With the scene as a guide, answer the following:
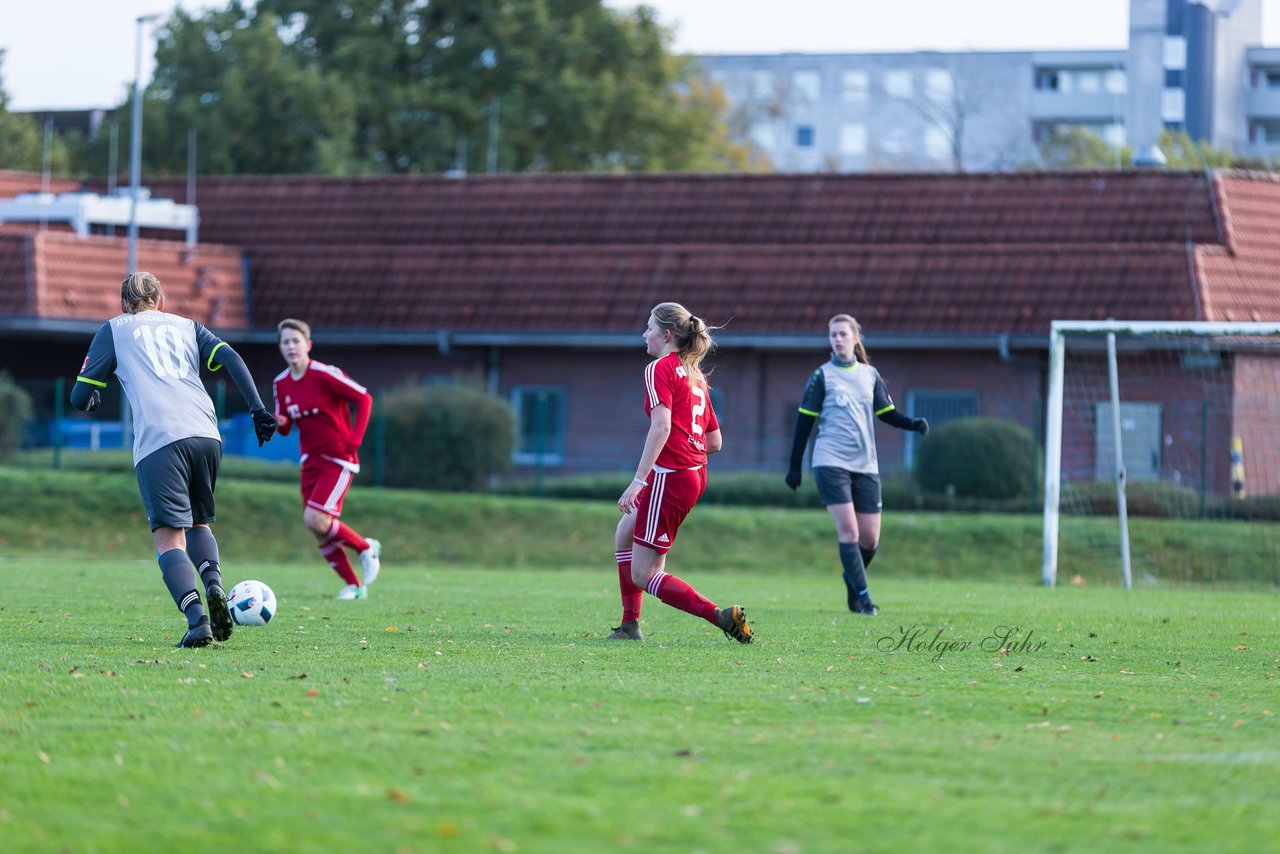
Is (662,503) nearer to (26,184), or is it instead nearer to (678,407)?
(678,407)

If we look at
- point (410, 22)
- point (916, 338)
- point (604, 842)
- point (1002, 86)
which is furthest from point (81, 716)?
point (1002, 86)

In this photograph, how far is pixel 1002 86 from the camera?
80438 millimetres

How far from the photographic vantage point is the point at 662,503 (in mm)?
9781

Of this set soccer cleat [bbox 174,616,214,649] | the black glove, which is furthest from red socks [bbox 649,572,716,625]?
soccer cleat [bbox 174,616,214,649]

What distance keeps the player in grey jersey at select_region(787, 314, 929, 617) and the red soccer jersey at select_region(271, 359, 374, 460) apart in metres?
3.52

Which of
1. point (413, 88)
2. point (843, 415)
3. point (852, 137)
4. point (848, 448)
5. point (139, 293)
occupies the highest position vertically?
point (852, 137)

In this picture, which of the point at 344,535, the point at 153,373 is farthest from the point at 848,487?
the point at 153,373

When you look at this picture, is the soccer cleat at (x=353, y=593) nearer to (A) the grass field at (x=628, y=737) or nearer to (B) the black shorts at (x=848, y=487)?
(A) the grass field at (x=628, y=737)

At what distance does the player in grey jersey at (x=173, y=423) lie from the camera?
→ 9242mm

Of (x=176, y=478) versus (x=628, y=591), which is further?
(x=628, y=591)

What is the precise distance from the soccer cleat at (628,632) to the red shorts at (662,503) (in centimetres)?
68

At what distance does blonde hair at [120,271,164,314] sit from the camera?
948 centimetres

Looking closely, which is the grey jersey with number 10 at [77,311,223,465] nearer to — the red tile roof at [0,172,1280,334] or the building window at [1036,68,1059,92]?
the red tile roof at [0,172,1280,334]

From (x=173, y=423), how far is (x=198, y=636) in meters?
1.18
